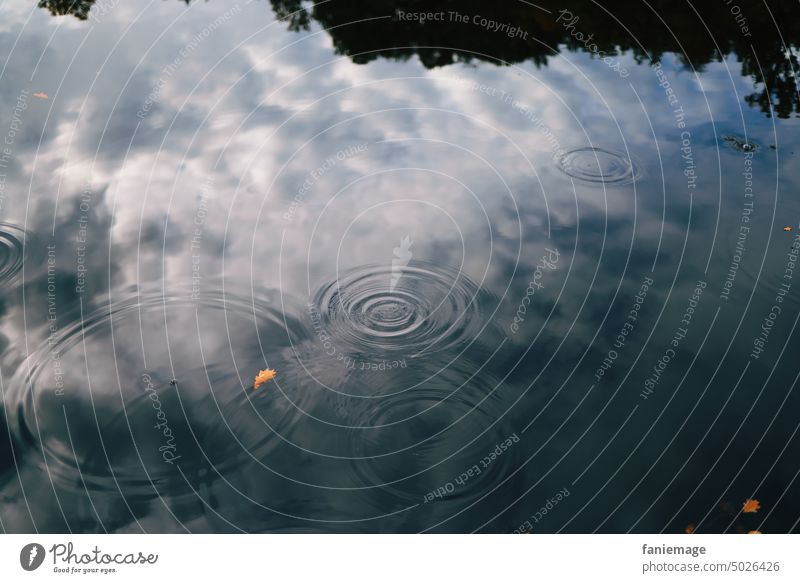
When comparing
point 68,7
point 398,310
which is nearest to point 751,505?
point 398,310

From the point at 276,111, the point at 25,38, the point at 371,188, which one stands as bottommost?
the point at 371,188

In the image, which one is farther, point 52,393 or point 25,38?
point 25,38

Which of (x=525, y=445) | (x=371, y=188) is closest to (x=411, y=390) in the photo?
(x=525, y=445)

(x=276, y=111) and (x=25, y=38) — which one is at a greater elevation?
(x=25, y=38)

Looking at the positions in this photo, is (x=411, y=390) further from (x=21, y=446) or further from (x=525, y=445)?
(x=21, y=446)

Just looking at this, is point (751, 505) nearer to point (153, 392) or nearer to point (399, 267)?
point (399, 267)

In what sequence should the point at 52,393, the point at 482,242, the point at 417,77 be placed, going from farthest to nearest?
the point at 417,77, the point at 482,242, the point at 52,393
